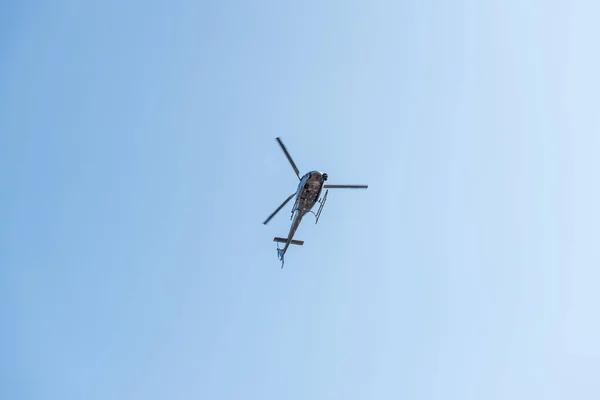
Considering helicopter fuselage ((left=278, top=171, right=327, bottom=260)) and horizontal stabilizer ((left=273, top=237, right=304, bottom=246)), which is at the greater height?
helicopter fuselage ((left=278, top=171, right=327, bottom=260))

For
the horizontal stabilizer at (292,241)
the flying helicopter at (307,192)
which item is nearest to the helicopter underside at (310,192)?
the flying helicopter at (307,192)

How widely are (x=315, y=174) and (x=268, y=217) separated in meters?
4.71

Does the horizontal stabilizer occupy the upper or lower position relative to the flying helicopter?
lower

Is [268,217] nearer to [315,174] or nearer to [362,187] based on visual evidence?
[315,174]

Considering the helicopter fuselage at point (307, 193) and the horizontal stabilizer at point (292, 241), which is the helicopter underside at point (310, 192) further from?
the horizontal stabilizer at point (292, 241)

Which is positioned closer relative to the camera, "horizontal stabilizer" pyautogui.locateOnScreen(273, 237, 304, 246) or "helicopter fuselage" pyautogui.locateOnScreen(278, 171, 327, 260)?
"helicopter fuselage" pyautogui.locateOnScreen(278, 171, 327, 260)

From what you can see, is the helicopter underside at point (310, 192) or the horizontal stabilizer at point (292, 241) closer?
the helicopter underside at point (310, 192)

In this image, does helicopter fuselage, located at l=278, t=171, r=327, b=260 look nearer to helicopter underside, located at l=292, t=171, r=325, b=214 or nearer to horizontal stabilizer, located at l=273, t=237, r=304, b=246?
helicopter underside, located at l=292, t=171, r=325, b=214

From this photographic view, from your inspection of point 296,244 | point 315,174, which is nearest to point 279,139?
point 315,174

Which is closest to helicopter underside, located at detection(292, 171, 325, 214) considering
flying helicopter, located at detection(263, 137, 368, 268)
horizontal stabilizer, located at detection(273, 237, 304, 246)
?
flying helicopter, located at detection(263, 137, 368, 268)

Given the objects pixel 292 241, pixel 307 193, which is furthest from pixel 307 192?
pixel 292 241

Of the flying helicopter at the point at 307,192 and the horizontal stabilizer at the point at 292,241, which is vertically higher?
the flying helicopter at the point at 307,192

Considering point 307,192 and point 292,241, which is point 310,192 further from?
point 292,241

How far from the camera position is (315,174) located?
3428cm
